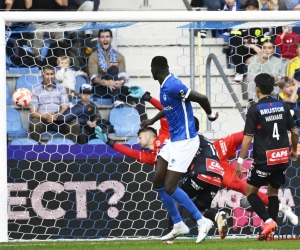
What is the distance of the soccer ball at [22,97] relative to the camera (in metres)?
10.6

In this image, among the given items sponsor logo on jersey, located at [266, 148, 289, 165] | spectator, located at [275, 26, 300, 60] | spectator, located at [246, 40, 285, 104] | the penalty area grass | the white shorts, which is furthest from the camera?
spectator, located at [275, 26, 300, 60]

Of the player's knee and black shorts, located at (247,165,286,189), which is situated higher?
black shorts, located at (247,165,286,189)

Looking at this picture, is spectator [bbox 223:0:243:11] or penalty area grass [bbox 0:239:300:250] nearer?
penalty area grass [bbox 0:239:300:250]

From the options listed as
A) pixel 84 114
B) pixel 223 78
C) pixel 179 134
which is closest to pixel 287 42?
pixel 223 78

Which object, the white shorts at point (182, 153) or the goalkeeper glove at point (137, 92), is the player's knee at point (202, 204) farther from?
the goalkeeper glove at point (137, 92)

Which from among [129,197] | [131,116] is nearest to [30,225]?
[129,197]

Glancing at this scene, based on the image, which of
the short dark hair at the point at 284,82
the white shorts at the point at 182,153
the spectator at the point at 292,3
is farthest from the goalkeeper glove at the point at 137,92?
the spectator at the point at 292,3

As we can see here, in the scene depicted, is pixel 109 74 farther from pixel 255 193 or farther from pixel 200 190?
pixel 255 193

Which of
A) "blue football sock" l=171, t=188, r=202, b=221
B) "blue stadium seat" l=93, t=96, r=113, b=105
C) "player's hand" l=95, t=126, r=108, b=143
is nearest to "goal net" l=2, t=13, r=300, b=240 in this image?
"blue stadium seat" l=93, t=96, r=113, b=105

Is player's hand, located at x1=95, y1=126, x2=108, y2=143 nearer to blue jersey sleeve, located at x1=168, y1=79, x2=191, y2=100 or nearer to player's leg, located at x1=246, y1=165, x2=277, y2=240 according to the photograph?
blue jersey sleeve, located at x1=168, y1=79, x2=191, y2=100

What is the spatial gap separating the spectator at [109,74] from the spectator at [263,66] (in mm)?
1500

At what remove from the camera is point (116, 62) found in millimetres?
11359

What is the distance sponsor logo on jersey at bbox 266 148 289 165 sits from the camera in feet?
28.8

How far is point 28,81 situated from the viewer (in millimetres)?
11227
